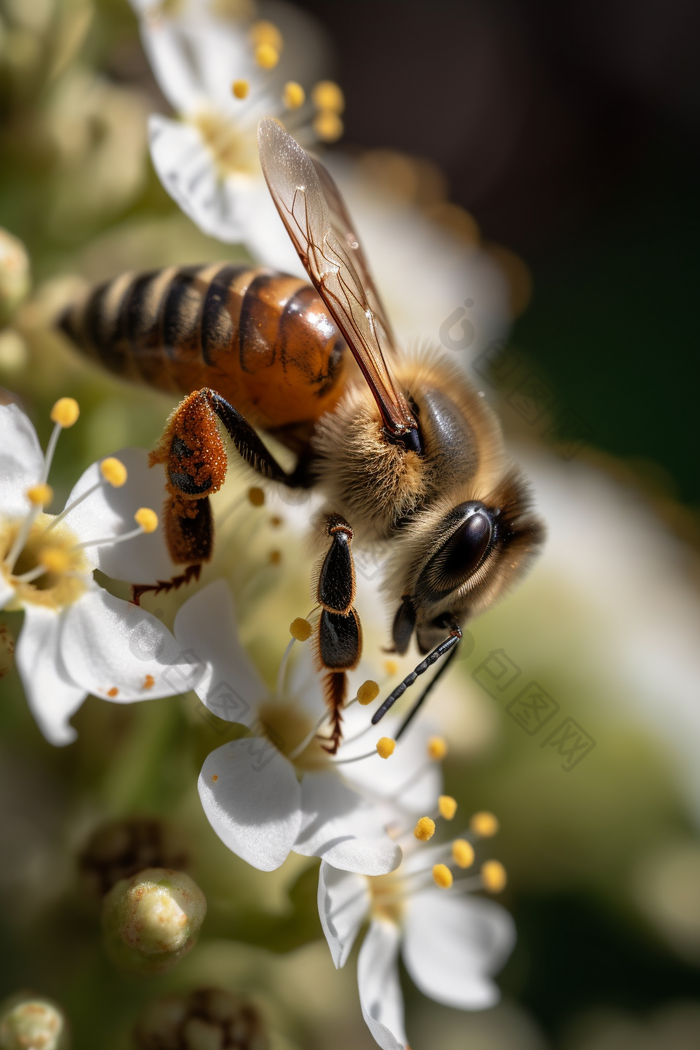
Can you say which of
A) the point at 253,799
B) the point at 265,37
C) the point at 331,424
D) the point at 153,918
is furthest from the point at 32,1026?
the point at 265,37

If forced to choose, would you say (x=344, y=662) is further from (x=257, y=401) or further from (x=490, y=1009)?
(x=490, y=1009)

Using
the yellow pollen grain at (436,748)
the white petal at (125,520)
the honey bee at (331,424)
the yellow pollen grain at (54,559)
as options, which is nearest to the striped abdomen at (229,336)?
the honey bee at (331,424)

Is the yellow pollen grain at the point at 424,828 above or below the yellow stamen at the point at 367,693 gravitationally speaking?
below

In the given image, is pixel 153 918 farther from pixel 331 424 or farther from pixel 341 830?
pixel 331 424

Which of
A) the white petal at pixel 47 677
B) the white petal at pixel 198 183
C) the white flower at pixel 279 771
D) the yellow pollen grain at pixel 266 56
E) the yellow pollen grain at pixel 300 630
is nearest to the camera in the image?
the white petal at pixel 47 677

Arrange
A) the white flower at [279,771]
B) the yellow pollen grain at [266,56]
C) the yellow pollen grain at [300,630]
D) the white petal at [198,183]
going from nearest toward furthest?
the white flower at [279,771] < the yellow pollen grain at [300,630] < the white petal at [198,183] < the yellow pollen grain at [266,56]

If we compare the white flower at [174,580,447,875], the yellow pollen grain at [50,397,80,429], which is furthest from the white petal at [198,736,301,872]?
the yellow pollen grain at [50,397,80,429]

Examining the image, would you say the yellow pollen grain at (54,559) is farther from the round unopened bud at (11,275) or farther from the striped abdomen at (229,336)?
the round unopened bud at (11,275)
